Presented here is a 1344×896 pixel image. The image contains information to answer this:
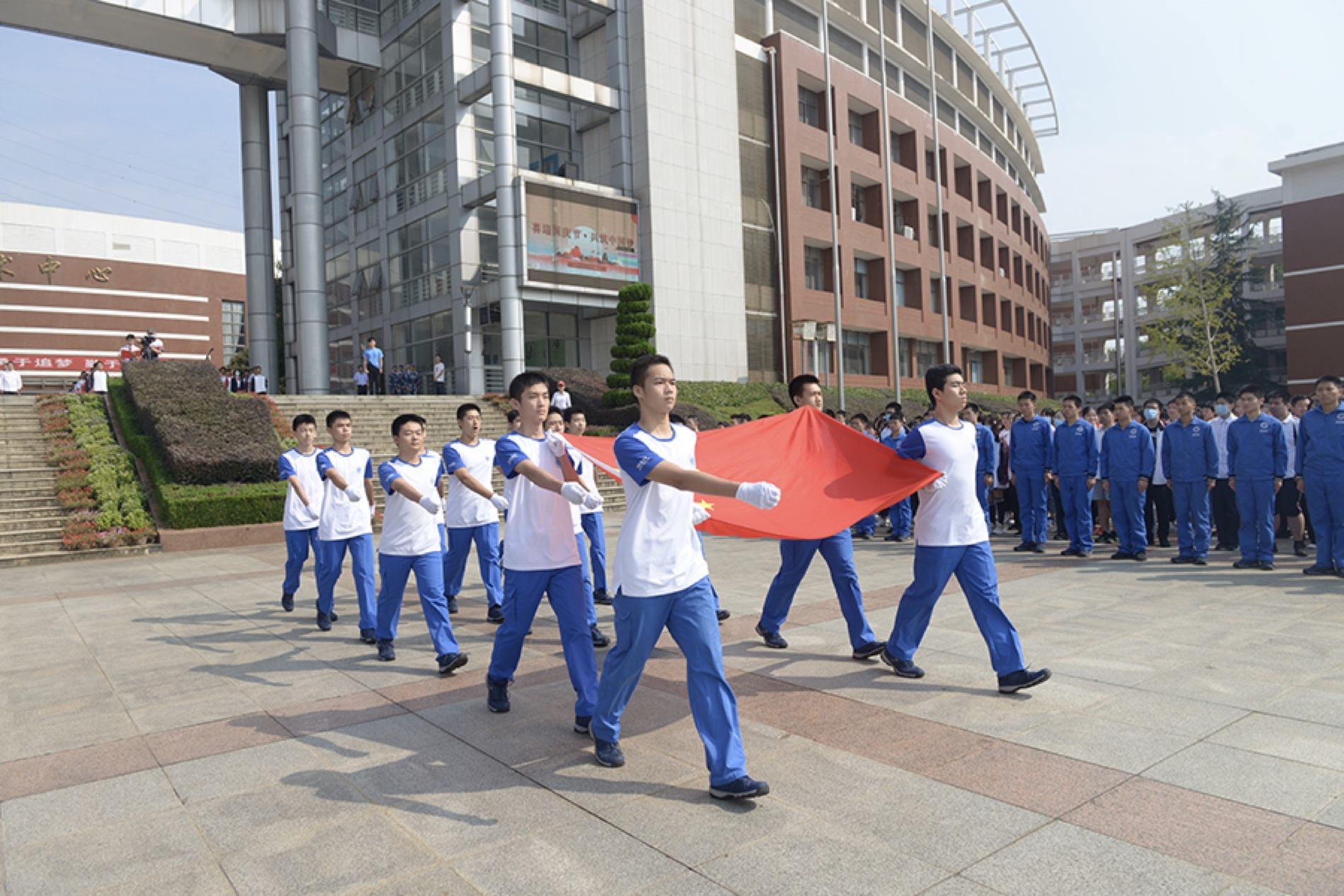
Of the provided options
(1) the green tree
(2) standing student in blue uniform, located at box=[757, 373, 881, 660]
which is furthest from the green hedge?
(1) the green tree

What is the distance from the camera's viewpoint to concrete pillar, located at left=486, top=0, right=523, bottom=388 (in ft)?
88.0

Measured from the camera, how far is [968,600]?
5621 mm

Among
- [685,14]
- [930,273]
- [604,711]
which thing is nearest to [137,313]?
[685,14]

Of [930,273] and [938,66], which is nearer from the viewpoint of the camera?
[930,273]

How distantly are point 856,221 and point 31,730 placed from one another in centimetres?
3629

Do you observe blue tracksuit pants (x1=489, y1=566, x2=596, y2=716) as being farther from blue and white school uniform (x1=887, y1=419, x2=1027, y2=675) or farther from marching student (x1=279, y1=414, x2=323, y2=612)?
marching student (x1=279, y1=414, x2=323, y2=612)

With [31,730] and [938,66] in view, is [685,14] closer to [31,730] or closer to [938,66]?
[938,66]

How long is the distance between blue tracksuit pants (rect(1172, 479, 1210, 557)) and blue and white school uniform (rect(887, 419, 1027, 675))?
20.3ft

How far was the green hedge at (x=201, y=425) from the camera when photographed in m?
16.0

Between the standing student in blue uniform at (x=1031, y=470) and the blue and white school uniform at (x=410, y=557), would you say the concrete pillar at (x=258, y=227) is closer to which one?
the standing student in blue uniform at (x=1031, y=470)

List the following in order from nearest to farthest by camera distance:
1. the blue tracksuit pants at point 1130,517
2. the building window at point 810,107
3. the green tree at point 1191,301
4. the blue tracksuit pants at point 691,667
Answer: the blue tracksuit pants at point 691,667, the blue tracksuit pants at point 1130,517, the green tree at point 1191,301, the building window at point 810,107

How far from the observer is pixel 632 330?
86.0 feet

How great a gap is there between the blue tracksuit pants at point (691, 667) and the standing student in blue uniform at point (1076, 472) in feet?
28.5

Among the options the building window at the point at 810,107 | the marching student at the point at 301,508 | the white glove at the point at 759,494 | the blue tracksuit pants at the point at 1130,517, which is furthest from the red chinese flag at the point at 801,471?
the building window at the point at 810,107
